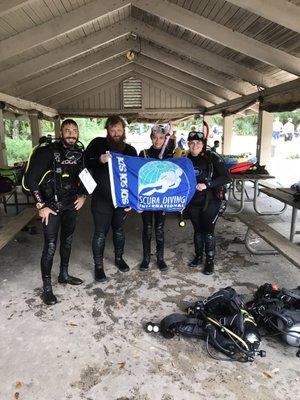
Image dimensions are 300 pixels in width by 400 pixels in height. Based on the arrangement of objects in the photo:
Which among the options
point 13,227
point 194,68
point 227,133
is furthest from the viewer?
point 227,133

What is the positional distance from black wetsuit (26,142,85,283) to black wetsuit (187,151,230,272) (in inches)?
45.5

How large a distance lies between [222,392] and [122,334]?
862mm

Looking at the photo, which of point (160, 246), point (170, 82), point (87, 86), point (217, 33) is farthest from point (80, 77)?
point (160, 246)

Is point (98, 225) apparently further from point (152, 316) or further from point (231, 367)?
point (231, 367)

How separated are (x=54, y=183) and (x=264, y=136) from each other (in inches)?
247

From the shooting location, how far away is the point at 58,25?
4703 mm

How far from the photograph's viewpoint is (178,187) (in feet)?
11.1

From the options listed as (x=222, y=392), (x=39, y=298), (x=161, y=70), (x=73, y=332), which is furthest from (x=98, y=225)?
(x=161, y=70)

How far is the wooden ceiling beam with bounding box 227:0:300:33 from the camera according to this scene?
366 cm

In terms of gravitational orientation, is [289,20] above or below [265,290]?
above

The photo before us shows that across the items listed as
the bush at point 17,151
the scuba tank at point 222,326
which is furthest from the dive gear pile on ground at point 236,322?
the bush at point 17,151

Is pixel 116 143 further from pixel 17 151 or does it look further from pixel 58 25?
pixel 17 151

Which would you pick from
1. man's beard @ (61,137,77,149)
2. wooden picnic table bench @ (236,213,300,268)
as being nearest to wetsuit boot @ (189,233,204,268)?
wooden picnic table bench @ (236,213,300,268)

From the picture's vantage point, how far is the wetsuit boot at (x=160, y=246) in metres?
3.63
